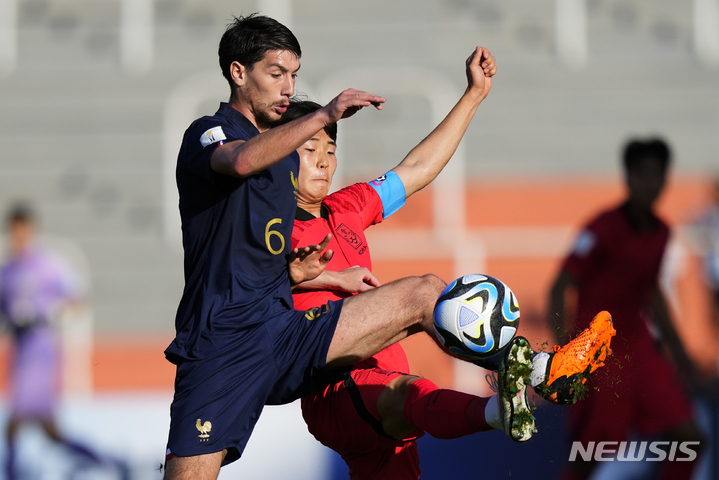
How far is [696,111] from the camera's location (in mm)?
8789

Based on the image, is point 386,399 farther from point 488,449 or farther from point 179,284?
point 179,284

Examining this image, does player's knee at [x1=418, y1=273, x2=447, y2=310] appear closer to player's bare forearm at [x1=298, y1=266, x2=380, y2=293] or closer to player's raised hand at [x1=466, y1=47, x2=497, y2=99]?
player's bare forearm at [x1=298, y1=266, x2=380, y2=293]

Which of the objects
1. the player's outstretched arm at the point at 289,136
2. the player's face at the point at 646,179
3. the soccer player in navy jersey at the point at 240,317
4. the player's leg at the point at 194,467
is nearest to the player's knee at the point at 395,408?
the soccer player in navy jersey at the point at 240,317

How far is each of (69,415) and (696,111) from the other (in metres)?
6.87

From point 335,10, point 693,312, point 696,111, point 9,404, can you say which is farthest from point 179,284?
point 696,111

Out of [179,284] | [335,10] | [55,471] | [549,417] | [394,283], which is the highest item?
[335,10]

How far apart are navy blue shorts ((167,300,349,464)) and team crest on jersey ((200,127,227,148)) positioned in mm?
765

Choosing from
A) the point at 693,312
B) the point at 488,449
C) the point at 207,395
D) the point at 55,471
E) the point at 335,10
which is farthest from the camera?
the point at 335,10

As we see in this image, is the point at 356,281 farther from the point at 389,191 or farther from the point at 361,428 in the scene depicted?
the point at 389,191

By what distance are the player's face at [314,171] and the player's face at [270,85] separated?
49cm

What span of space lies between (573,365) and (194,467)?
1.55 m

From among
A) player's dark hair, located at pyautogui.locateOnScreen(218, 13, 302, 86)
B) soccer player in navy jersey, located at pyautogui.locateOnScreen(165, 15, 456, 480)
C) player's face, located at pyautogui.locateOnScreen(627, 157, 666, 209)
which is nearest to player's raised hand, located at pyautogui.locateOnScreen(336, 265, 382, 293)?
soccer player in navy jersey, located at pyautogui.locateOnScreen(165, 15, 456, 480)

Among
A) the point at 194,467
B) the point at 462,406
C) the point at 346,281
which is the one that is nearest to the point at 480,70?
the point at 346,281

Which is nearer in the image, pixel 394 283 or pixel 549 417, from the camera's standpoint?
pixel 394 283
